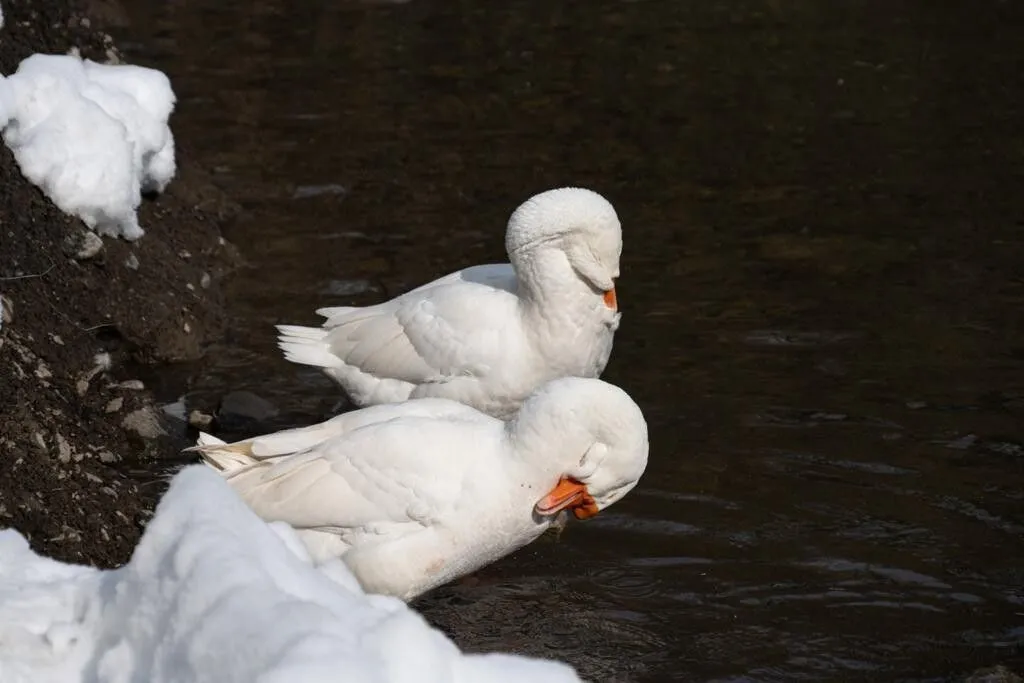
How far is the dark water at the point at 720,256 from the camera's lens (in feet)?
20.0

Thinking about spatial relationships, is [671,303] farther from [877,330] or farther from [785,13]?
[785,13]

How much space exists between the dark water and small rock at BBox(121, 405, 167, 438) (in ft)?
1.69

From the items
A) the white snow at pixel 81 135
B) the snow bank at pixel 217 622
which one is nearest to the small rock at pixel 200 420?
the white snow at pixel 81 135

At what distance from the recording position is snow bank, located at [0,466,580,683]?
8.54 feet

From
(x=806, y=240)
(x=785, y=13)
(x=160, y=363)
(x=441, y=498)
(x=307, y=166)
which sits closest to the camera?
(x=441, y=498)

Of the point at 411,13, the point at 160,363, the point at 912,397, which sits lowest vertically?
the point at 160,363

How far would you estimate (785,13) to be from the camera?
1510cm

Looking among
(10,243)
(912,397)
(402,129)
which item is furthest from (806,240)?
(10,243)

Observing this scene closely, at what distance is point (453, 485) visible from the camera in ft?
17.5

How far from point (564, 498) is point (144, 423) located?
9.45 feet

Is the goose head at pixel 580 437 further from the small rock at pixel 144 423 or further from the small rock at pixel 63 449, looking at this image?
the small rock at pixel 144 423

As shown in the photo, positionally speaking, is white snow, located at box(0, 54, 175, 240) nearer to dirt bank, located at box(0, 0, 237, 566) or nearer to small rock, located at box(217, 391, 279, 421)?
dirt bank, located at box(0, 0, 237, 566)

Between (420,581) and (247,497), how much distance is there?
776 millimetres

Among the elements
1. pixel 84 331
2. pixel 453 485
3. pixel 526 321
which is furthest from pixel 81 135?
pixel 453 485
